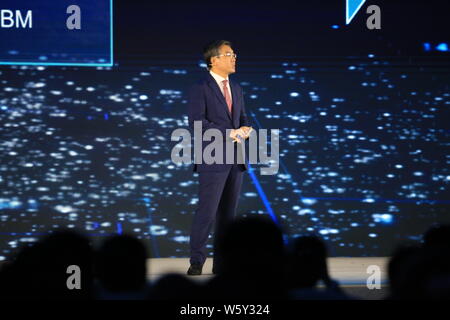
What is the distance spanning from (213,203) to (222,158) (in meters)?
0.24

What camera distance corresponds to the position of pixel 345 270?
13.1 ft

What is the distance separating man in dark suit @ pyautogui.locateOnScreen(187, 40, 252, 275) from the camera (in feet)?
11.6

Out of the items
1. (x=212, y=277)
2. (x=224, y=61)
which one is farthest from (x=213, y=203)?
(x=212, y=277)

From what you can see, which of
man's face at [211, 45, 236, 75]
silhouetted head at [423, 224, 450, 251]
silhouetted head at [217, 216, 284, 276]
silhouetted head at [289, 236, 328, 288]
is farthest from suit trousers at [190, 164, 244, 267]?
silhouetted head at [217, 216, 284, 276]

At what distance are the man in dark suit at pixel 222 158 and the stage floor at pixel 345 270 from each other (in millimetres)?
233

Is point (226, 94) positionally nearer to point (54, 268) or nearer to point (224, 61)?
point (224, 61)

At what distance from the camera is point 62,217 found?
434cm

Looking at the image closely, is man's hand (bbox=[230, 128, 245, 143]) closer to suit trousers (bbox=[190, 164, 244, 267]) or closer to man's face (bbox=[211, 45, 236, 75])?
suit trousers (bbox=[190, 164, 244, 267])

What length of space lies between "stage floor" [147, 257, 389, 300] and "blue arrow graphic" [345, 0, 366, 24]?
1.58m

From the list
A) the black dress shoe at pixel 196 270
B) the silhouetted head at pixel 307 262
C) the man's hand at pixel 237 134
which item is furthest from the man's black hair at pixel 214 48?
the silhouetted head at pixel 307 262

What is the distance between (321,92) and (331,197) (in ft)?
2.29

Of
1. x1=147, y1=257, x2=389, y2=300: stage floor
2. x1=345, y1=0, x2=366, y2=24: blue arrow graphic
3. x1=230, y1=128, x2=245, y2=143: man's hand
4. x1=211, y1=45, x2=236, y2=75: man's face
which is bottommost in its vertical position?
x1=147, y1=257, x2=389, y2=300: stage floor

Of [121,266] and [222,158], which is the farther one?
[222,158]

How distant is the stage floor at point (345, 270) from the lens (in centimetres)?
329
